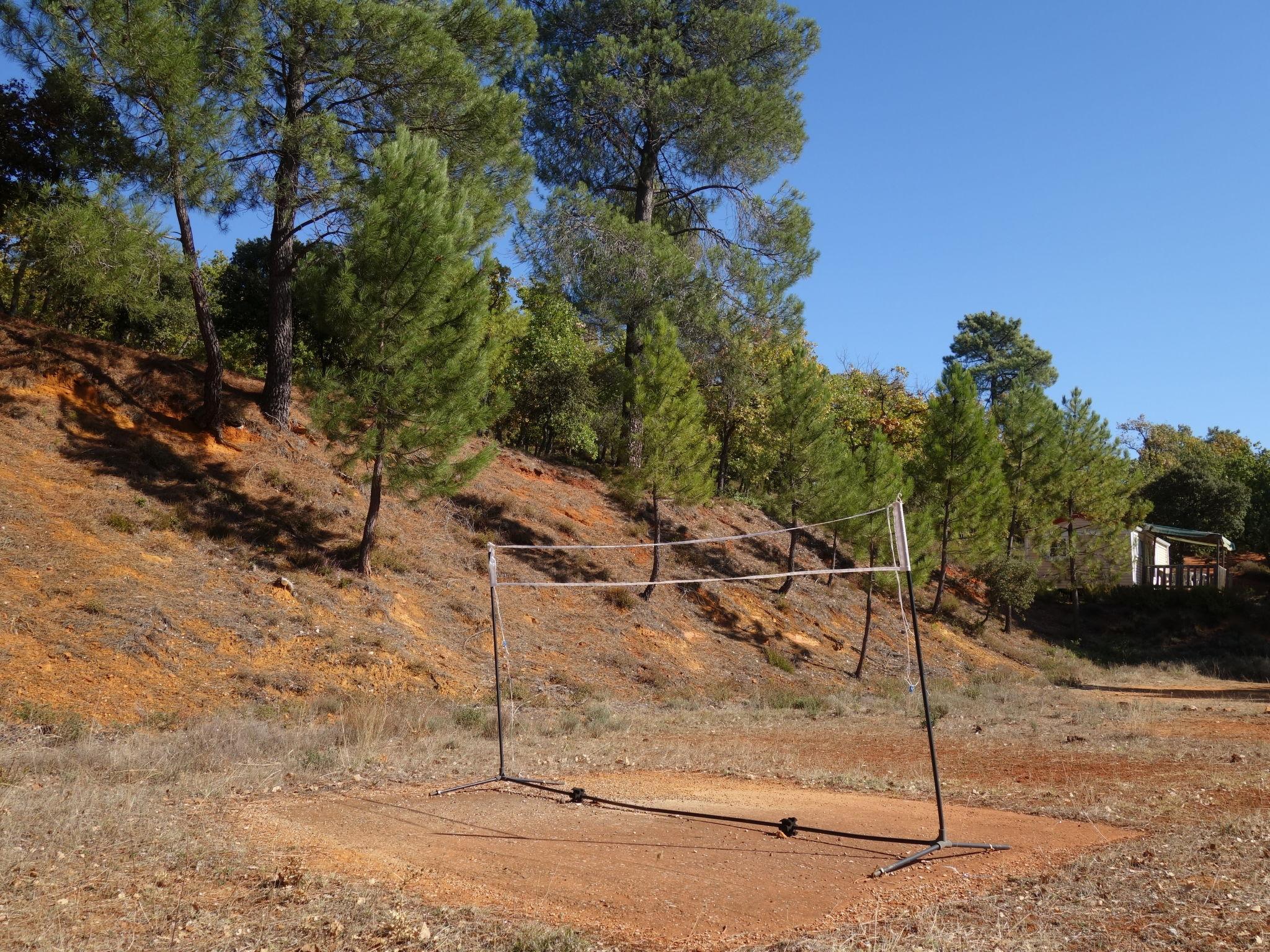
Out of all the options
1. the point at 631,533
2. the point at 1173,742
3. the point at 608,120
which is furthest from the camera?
the point at 608,120

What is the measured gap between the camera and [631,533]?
94.8ft

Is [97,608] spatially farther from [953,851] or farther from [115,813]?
[953,851]

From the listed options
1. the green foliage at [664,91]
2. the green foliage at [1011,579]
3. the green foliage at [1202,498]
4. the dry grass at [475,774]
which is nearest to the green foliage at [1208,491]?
the green foliage at [1202,498]

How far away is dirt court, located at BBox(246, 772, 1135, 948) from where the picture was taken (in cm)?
634

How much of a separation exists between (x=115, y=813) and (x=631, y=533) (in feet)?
69.9

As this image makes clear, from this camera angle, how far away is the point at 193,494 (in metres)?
19.0

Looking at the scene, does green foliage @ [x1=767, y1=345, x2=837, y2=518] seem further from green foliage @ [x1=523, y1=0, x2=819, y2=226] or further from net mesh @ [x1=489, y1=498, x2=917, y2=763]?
green foliage @ [x1=523, y1=0, x2=819, y2=226]

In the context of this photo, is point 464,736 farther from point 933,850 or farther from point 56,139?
point 56,139

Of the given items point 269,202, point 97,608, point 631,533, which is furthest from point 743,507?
point 97,608

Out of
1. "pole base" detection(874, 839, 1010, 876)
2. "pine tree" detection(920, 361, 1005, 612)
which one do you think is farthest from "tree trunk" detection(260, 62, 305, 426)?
"pine tree" detection(920, 361, 1005, 612)

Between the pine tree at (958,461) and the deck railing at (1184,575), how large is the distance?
1830 cm

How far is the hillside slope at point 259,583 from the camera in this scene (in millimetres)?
14492

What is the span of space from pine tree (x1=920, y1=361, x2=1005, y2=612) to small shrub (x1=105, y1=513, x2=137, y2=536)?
86.4ft

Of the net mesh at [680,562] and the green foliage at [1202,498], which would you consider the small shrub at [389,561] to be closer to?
the net mesh at [680,562]
